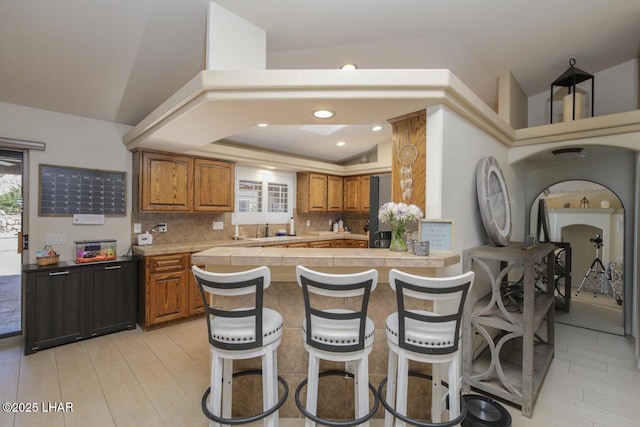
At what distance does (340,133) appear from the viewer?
466cm

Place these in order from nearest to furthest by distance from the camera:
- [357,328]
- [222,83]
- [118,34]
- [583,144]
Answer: [357,328] → [222,83] → [118,34] → [583,144]

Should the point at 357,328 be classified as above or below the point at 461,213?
below

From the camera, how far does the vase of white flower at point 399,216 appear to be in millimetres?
1919

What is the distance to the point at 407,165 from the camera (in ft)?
7.63

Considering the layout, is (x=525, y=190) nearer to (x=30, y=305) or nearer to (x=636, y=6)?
(x=636, y=6)

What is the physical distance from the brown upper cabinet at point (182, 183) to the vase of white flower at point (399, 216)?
295 centimetres

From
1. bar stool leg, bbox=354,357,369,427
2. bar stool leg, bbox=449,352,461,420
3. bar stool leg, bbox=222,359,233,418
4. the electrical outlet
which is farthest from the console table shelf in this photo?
the electrical outlet

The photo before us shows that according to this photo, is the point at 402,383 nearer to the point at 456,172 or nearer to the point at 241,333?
the point at 241,333

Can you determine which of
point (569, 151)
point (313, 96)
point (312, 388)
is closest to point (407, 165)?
point (313, 96)

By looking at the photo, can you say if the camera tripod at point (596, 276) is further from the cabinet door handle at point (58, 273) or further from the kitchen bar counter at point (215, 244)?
the cabinet door handle at point (58, 273)

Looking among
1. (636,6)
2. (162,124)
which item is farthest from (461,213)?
(162,124)

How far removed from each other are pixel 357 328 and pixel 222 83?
1.79m

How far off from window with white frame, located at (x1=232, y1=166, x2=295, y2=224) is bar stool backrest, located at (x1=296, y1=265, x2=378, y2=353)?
358cm

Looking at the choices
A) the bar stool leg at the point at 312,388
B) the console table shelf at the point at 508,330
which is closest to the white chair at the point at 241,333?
the bar stool leg at the point at 312,388
